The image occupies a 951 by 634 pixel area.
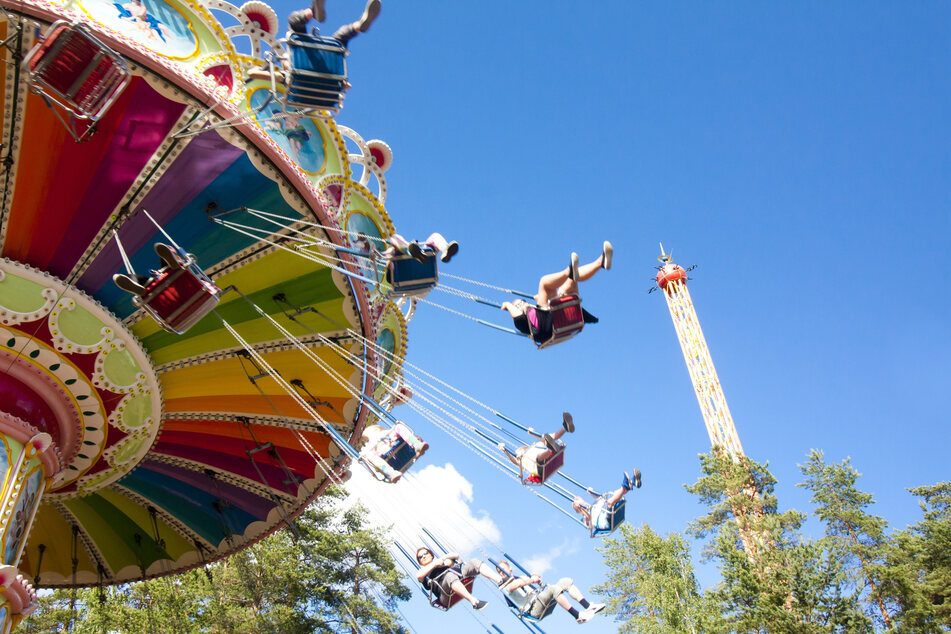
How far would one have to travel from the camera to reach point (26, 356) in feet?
22.2

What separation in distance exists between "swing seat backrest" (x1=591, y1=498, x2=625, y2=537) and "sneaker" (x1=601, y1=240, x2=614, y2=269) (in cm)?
280

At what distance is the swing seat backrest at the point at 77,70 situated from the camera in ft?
17.6

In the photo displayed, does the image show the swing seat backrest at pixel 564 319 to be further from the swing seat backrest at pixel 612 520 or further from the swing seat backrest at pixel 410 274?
the swing seat backrest at pixel 612 520

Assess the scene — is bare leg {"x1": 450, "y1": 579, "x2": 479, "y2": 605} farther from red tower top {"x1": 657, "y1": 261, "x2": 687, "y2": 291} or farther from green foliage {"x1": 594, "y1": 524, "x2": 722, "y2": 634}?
red tower top {"x1": 657, "y1": 261, "x2": 687, "y2": 291}

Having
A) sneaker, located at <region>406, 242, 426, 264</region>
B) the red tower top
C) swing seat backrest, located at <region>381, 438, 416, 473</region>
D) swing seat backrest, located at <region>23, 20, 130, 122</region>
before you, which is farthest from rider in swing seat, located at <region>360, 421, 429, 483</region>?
the red tower top

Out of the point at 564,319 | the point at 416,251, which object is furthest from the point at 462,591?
the point at 416,251

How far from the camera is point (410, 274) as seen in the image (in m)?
7.26

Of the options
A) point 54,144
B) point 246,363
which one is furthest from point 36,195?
point 246,363

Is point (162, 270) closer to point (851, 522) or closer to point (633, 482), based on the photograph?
point (633, 482)

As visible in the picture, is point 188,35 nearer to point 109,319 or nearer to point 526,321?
point 109,319

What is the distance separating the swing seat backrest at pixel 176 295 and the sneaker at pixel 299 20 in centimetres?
245

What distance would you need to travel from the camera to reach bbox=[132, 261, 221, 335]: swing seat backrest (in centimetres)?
615

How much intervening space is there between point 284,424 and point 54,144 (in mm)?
4266

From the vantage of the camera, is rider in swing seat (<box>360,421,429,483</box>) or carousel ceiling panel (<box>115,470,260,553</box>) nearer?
rider in swing seat (<box>360,421,429,483</box>)
